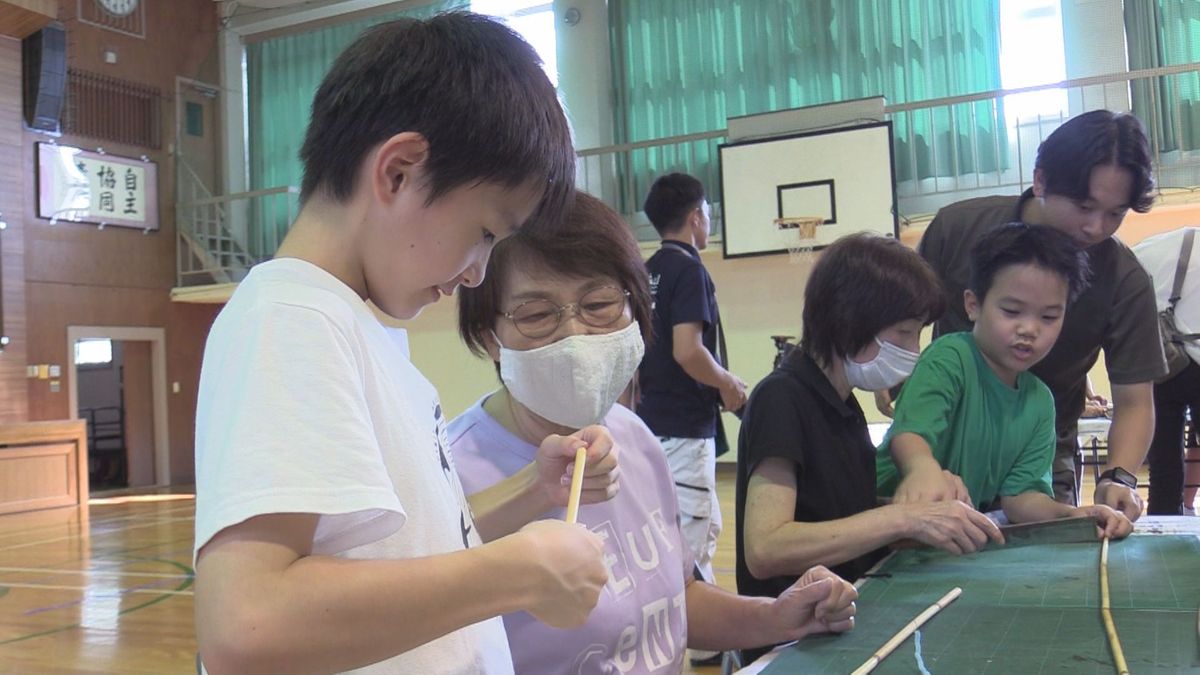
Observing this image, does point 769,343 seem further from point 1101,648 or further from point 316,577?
point 316,577

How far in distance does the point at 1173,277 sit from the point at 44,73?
897 centimetres

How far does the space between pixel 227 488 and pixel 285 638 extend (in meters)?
0.09

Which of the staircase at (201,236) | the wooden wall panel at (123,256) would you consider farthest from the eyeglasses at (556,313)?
the staircase at (201,236)

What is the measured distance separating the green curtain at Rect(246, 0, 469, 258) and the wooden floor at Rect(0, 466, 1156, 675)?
3786 mm

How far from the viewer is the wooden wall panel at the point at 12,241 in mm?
8414

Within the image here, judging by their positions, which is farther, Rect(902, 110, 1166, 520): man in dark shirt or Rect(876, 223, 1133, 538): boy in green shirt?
Rect(902, 110, 1166, 520): man in dark shirt

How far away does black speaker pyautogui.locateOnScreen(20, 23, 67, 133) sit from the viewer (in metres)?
8.59

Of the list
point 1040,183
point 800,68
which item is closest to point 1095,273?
point 1040,183

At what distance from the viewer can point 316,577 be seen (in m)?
0.55

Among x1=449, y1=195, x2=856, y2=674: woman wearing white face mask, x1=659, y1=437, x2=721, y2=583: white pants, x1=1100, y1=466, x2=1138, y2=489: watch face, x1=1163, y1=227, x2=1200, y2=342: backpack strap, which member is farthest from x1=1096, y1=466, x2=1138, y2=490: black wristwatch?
x1=1163, y1=227, x2=1200, y2=342: backpack strap

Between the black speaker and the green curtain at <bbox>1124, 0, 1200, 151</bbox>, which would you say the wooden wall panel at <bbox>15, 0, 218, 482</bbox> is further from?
the green curtain at <bbox>1124, 0, 1200, 151</bbox>

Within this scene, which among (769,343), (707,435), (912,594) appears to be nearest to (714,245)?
(769,343)

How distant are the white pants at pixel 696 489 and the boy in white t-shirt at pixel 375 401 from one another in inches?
88.1

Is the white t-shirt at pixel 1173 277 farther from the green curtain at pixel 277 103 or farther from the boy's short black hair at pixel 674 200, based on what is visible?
the green curtain at pixel 277 103
